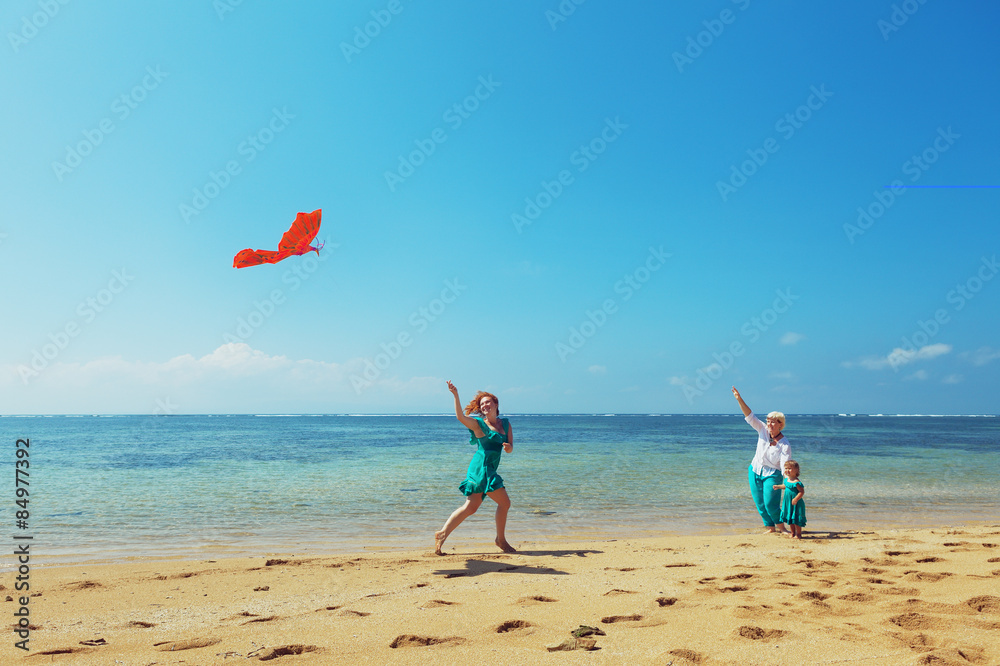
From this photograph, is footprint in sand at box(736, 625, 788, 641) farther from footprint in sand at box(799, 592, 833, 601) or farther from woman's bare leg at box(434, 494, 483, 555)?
woman's bare leg at box(434, 494, 483, 555)

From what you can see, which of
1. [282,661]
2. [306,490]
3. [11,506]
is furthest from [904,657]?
[11,506]

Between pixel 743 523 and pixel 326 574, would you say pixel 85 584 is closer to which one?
pixel 326 574

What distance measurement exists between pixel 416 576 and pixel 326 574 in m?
1.01

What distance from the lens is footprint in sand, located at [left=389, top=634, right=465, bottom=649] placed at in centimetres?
366

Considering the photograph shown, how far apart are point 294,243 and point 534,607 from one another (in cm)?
604

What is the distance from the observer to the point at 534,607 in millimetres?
4434

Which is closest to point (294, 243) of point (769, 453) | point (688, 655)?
point (688, 655)

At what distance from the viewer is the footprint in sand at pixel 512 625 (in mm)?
3927

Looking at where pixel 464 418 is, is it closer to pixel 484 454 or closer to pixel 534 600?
pixel 484 454

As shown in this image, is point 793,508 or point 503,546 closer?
point 503,546

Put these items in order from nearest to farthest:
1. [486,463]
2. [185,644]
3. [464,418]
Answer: [185,644] → [464,418] → [486,463]

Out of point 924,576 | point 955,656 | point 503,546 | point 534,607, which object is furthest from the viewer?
point 503,546

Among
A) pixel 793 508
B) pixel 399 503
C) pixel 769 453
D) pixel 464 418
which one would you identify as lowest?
pixel 399 503

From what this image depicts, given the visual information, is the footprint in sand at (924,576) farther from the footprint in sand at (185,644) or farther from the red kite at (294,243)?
the red kite at (294,243)
